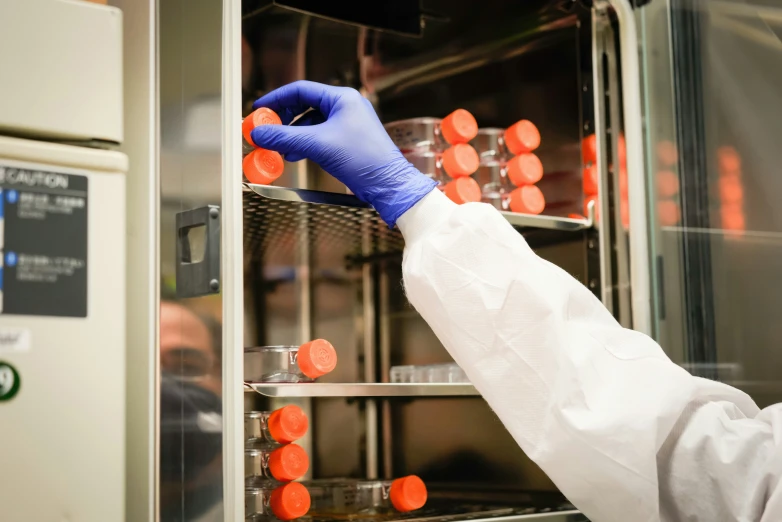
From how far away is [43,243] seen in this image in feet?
3.36

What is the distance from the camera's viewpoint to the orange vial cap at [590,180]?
65.8 inches

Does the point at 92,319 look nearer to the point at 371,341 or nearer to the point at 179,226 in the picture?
the point at 179,226

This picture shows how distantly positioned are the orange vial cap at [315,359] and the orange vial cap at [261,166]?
0.26 meters

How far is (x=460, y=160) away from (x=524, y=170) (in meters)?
0.15

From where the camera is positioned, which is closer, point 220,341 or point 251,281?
point 220,341

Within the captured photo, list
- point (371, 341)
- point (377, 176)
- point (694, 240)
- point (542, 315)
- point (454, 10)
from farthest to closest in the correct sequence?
point (371, 341) → point (454, 10) → point (694, 240) → point (377, 176) → point (542, 315)

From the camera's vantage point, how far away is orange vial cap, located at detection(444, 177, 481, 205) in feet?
4.92

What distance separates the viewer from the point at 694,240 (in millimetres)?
1614

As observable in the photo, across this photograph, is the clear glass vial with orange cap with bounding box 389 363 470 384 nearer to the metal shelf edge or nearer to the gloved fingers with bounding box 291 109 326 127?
the metal shelf edge

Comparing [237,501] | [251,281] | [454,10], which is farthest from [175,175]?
[454,10]

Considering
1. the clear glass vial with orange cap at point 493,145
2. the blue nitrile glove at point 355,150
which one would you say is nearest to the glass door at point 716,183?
the clear glass vial with orange cap at point 493,145

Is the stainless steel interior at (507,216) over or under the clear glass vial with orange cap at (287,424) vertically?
over

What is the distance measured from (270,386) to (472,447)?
74cm

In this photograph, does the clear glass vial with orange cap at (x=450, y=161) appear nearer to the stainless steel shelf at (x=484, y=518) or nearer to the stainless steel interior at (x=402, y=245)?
the stainless steel interior at (x=402, y=245)
